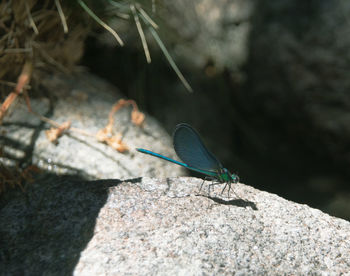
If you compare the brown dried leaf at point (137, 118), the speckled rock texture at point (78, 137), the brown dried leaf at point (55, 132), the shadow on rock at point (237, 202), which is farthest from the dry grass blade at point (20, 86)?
the shadow on rock at point (237, 202)

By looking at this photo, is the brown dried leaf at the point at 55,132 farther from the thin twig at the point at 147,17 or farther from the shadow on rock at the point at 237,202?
the shadow on rock at the point at 237,202

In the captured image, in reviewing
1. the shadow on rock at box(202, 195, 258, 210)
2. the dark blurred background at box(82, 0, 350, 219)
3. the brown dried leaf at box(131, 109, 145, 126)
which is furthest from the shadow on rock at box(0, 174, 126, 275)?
the dark blurred background at box(82, 0, 350, 219)

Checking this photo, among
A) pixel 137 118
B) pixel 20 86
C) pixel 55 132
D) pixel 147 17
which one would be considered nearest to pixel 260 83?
pixel 137 118

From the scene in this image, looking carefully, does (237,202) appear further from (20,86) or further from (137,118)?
(20,86)

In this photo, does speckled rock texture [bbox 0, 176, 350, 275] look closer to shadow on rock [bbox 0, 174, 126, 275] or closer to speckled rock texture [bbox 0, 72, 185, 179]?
shadow on rock [bbox 0, 174, 126, 275]

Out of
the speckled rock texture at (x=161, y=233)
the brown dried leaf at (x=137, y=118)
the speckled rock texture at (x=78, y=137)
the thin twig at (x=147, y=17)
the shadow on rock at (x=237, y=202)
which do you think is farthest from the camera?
the brown dried leaf at (x=137, y=118)

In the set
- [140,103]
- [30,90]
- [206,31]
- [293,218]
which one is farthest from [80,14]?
[293,218]

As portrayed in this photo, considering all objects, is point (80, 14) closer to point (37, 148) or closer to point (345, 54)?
point (37, 148)
